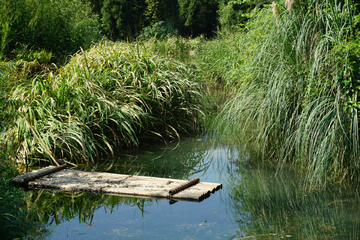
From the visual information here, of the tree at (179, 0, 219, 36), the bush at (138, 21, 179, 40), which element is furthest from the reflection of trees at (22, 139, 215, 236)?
the tree at (179, 0, 219, 36)

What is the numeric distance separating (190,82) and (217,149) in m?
1.35

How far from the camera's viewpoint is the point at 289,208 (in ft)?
10.9

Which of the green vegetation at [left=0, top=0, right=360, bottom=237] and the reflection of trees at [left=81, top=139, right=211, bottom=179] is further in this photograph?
the reflection of trees at [left=81, top=139, right=211, bottom=179]

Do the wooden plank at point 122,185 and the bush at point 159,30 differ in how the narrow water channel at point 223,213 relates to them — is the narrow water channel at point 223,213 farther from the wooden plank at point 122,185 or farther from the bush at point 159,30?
the bush at point 159,30

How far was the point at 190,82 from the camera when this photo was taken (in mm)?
6309

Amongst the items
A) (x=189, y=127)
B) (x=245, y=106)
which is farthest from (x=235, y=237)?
(x=189, y=127)

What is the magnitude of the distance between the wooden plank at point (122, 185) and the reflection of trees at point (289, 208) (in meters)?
0.33

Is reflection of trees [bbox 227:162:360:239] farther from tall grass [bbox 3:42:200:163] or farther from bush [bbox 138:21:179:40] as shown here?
bush [bbox 138:21:179:40]

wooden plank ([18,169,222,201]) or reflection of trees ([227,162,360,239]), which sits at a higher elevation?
wooden plank ([18,169,222,201])

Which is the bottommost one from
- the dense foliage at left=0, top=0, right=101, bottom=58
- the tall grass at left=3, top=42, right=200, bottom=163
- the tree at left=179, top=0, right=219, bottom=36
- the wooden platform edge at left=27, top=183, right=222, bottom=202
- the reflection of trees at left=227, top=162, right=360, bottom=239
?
the reflection of trees at left=227, top=162, right=360, bottom=239

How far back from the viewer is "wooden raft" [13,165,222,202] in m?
3.69

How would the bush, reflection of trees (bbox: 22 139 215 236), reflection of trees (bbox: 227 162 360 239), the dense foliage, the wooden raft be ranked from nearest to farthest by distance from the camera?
reflection of trees (bbox: 227 162 360 239), reflection of trees (bbox: 22 139 215 236), the wooden raft, the dense foliage, the bush

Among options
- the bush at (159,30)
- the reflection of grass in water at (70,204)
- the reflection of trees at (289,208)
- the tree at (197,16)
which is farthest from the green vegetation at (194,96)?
the tree at (197,16)

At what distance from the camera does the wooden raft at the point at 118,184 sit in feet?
12.1
